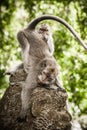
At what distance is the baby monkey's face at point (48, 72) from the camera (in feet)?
17.5

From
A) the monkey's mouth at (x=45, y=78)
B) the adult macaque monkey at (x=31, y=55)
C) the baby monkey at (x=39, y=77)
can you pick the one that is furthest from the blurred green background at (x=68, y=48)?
the monkey's mouth at (x=45, y=78)

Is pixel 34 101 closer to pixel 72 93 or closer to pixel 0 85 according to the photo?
pixel 0 85

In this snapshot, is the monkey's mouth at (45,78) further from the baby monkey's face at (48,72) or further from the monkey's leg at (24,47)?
the monkey's leg at (24,47)

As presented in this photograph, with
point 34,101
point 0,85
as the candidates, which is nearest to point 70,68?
point 0,85

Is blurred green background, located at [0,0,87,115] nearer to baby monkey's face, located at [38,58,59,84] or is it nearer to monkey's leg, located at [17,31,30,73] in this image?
monkey's leg, located at [17,31,30,73]

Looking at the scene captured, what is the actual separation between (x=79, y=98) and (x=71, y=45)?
179 cm

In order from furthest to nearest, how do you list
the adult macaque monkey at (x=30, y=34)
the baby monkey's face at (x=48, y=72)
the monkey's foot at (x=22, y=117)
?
the adult macaque monkey at (x=30, y=34) → the monkey's foot at (x=22, y=117) → the baby monkey's face at (x=48, y=72)

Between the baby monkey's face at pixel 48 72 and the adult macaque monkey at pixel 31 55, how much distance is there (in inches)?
0.5

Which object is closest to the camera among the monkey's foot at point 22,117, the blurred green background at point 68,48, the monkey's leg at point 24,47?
the monkey's foot at point 22,117

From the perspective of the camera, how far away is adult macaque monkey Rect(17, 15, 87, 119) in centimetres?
561

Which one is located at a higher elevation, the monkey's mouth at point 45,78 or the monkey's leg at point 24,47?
the monkey's leg at point 24,47

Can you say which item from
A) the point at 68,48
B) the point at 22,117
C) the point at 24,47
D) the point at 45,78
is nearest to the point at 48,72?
the point at 45,78

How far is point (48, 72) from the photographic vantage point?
17.6ft

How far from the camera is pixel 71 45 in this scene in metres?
13.9
